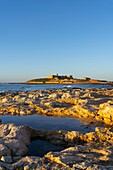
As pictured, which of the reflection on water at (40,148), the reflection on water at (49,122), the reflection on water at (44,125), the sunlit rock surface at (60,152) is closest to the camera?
the sunlit rock surface at (60,152)

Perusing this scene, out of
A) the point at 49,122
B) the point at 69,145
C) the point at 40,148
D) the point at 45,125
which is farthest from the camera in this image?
the point at 49,122

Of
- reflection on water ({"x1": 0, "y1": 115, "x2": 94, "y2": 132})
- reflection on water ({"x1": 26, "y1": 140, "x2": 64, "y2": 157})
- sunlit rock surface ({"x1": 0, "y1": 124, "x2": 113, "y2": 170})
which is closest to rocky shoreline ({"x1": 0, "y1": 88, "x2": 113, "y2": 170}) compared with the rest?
sunlit rock surface ({"x1": 0, "y1": 124, "x2": 113, "y2": 170})

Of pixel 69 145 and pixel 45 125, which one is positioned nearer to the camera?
pixel 69 145

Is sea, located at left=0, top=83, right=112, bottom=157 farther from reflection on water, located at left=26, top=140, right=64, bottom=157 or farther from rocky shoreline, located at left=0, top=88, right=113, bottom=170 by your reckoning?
rocky shoreline, located at left=0, top=88, right=113, bottom=170

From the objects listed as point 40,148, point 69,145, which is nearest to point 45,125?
point 69,145

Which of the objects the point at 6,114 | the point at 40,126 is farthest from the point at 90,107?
the point at 6,114

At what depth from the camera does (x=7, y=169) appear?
34.1 ft

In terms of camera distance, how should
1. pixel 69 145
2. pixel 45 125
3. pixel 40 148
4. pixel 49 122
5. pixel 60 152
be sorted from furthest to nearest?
pixel 49 122 < pixel 45 125 < pixel 69 145 < pixel 40 148 < pixel 60 152

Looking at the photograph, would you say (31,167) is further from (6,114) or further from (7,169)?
(6,114)

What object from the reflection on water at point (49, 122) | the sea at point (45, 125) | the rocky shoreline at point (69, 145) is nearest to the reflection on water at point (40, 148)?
the sea at point (45, 125)

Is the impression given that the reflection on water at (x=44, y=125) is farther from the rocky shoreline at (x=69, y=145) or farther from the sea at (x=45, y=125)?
the rocky shoreline at (x=69, y=145)

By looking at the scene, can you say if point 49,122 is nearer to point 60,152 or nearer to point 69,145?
point 69,145

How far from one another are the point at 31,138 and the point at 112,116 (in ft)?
25.1

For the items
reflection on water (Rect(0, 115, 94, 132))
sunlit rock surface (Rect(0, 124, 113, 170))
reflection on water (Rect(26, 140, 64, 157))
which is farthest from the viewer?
reflection on water (Rect(0, 115, 94, 132))
